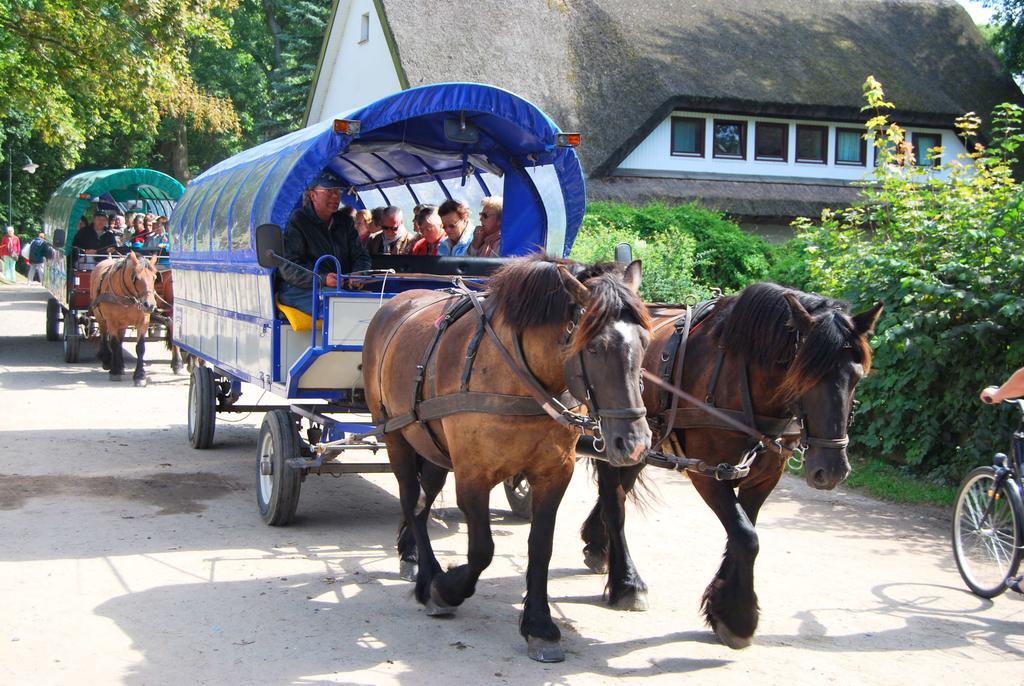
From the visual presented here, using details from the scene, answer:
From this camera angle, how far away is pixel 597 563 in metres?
6.32

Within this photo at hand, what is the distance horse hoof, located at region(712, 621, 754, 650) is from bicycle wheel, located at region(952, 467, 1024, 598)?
5.99ft

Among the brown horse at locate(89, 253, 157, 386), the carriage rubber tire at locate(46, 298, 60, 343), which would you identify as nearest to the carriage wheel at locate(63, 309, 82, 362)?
the brown horse at locate(89, 253, 157, 386)

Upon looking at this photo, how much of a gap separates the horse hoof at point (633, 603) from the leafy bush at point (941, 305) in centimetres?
378

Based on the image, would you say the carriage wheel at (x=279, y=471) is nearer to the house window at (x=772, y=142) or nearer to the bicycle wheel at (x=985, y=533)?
the bicycle wheel at (x=985, y=533)

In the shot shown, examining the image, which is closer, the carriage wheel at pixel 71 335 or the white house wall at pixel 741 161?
the carriage wheel at pixel 71 335

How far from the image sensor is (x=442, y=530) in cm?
732

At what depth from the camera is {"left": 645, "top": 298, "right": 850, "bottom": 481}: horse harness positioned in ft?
15.8

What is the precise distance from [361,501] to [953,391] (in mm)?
4877

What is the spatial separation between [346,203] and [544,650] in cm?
657

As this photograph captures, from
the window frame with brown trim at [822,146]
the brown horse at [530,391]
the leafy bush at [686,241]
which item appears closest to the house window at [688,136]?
the window frame with brown trim at [822,146]

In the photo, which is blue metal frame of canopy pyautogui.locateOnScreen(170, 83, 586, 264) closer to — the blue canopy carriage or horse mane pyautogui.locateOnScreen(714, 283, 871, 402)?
the blue canopy carriage

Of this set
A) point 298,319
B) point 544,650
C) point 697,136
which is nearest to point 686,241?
point 298,319

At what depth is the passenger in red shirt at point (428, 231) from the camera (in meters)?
8.62

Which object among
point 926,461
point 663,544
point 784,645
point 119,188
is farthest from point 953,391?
point 119,188
